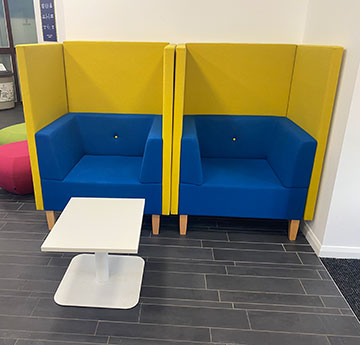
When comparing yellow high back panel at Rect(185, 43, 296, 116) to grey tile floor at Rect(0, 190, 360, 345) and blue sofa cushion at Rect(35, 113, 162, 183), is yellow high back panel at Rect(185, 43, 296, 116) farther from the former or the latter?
grey tile floor at Rect(0, 190, 360, 345)

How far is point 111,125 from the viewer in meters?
2.72

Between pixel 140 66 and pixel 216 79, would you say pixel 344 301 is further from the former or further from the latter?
pixel 140 66

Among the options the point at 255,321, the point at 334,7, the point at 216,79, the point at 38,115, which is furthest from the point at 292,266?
the point at 38,115

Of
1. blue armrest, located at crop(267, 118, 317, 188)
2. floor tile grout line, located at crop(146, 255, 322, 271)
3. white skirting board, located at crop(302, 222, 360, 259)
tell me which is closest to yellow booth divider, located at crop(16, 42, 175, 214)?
floor tile grout line, located at crop(146, 255, 322, 271)

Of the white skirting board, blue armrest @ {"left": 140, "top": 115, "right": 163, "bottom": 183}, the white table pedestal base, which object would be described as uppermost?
blue armrest @ {"left": 140, "top": 115, "right": 163, "bottom": 183}

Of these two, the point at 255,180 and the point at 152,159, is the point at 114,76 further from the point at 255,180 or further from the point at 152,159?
the point at 255,180

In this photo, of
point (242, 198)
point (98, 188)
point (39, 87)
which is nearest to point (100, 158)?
point (98, 188)

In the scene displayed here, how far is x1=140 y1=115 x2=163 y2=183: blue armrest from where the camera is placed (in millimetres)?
2219

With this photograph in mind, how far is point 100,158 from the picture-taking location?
2699 millimetres

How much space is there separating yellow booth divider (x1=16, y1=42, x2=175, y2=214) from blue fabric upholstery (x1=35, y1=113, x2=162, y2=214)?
68 millimetres

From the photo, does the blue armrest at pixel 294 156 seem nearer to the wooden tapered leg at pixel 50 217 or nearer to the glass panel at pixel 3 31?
the wooden tapered leg at pixel 50 217

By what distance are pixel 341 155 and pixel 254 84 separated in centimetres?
96

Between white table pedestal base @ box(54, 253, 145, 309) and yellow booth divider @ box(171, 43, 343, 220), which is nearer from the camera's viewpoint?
white table pedestal base @ box(54, 253, 145, 309)

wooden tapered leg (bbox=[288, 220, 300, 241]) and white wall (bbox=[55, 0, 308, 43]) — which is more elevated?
white wall (bbox=[55, 0, 308, 43])
